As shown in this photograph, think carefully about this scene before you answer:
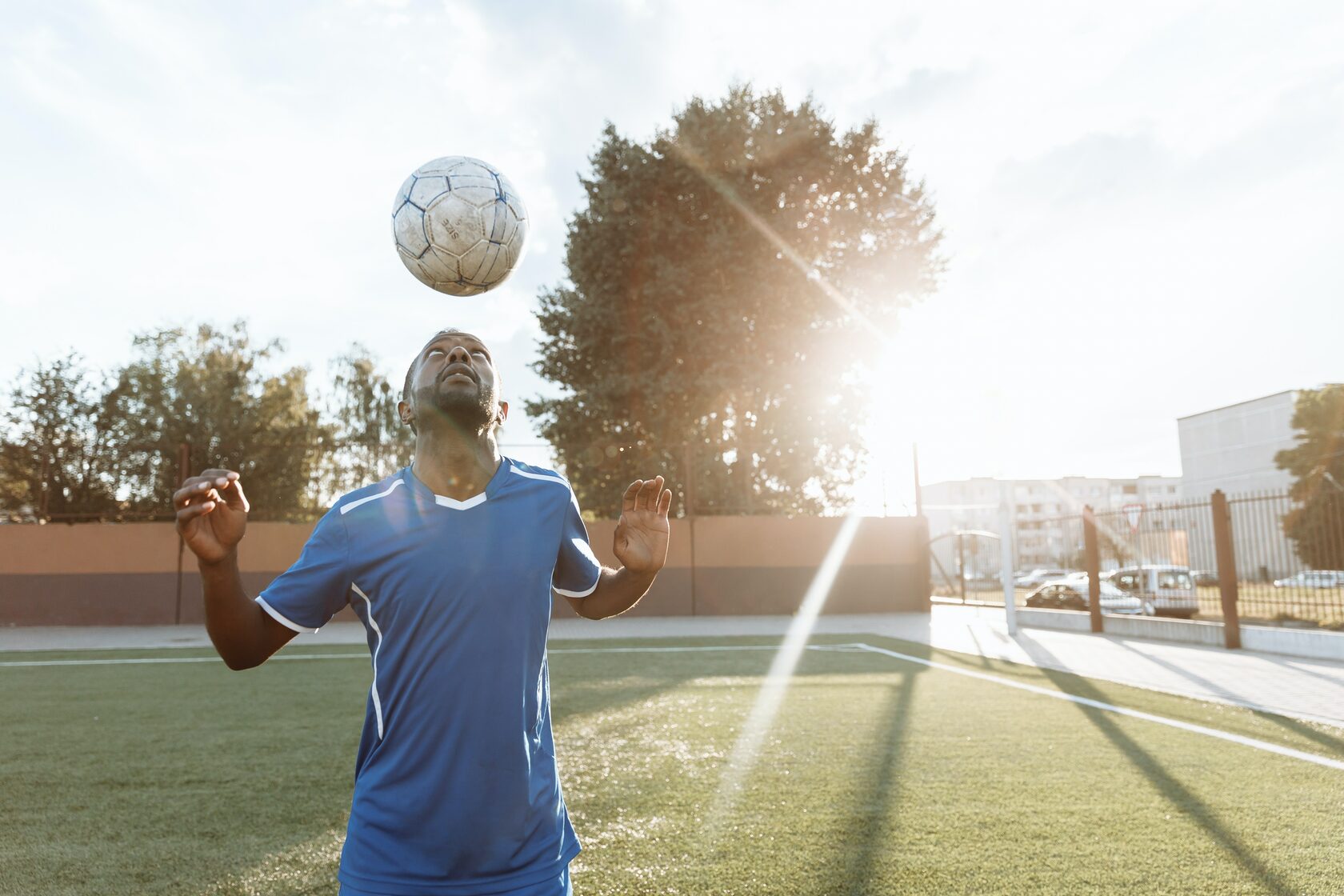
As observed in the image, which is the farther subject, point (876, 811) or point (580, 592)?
point (876, 811)

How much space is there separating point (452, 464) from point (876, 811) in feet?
11.5

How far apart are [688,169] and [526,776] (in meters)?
24.5

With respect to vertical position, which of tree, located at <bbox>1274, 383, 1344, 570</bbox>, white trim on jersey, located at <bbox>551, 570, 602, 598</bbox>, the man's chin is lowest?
white trim on jersey, located at <bbox>551, 570, 602, 598</bbox>

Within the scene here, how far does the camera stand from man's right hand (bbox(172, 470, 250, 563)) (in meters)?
1.85

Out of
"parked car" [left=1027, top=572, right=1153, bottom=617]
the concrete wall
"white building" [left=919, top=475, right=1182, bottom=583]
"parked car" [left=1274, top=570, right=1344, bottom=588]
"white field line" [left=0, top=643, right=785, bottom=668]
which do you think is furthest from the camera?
"white building" [left=919, top=475, right=1182, bottom=583]

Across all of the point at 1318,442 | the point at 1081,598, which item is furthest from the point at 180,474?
the point at 1318,442

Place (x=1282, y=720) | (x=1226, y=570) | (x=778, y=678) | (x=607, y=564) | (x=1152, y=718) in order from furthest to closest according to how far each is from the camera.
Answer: (x=607, y=564), (x=1226, y=570), (x=778, y=678), (x=1152, y=718), (x=1282, y=720)

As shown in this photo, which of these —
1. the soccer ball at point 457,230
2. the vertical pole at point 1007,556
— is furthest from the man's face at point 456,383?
the vertical pole at point 1007,556

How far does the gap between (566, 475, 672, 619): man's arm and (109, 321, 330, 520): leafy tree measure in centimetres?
1947

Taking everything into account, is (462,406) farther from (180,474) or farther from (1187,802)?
(180,474)

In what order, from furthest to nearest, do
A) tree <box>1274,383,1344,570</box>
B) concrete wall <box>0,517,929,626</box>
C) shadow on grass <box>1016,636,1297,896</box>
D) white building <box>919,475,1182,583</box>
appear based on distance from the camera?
white building <box>919,475,1182,583</box>, tree <box>1274,383,1344,570</box>, concrete wall <box>0,517,929,626</box>, shadow on grass <box>1016,636,1297,896</box>

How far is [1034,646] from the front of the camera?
13.7 m

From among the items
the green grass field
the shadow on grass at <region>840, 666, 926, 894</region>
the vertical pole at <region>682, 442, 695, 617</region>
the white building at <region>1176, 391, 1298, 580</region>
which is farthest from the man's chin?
the white building at <region>1176, 391, 1298, 580</region>

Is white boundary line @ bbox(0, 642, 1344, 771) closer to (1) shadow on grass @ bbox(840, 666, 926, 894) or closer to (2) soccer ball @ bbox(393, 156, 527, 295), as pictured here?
(1) shadow on grass @ bbox(840, 666, 926, 894)
